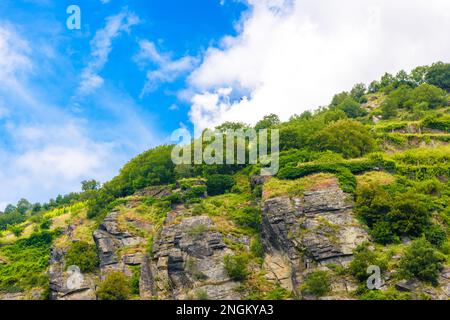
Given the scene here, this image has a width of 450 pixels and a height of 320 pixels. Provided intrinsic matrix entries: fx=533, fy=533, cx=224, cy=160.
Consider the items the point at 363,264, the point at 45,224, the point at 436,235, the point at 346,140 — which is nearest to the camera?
the point at 363,264

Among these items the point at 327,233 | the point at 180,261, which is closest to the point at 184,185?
the point at 180,261

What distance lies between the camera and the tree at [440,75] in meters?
105

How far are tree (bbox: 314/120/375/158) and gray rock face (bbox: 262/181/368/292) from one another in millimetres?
11132

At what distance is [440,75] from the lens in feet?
348

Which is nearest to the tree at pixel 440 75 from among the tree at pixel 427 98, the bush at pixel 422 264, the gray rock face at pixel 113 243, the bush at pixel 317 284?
the tree at pixel 427 98

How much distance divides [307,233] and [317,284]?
259 inches

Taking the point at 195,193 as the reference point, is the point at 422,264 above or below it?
below

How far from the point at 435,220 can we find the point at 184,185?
2787 cm

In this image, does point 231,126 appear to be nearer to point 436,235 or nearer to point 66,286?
point 66,286

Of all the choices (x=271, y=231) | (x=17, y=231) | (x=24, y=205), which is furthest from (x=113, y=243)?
(x=24, y=205)

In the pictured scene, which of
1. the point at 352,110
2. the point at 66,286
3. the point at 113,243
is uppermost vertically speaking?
the point at 352,110

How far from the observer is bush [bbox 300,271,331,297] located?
41431 millimetres

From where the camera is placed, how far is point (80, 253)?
53.4 m
